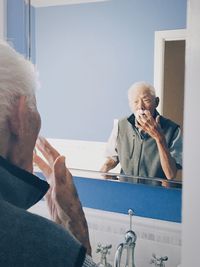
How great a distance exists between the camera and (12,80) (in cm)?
84

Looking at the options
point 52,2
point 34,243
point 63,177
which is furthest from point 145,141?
point 34,243

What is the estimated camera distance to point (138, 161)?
6.08ft

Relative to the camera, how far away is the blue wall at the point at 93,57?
1.79 meters

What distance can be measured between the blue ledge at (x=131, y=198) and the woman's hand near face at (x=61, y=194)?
7 cm

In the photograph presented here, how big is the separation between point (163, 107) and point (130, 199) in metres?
0.46

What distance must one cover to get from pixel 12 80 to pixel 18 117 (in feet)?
0.26

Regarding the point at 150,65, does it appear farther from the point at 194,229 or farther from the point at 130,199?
the point at 194,229

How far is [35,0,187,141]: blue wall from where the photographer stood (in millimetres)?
1793

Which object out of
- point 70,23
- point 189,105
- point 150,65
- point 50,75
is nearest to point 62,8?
point 70,23

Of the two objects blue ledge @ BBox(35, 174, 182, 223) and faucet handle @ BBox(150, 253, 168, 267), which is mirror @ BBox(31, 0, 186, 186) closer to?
blue ledge @ BBox(35, 174, 182, 223)

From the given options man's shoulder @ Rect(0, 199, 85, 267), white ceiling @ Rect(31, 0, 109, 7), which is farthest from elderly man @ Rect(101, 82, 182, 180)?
man's shoulder @ Rect(0, 199, 85, 267)

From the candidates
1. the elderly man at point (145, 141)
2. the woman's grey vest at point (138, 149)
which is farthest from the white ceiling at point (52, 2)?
the woman's grey vest at point (138, 149)

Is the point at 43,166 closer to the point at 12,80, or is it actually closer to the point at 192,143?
the point at 192,143

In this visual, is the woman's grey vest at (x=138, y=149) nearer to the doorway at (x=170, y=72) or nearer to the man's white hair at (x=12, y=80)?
the doorway at (x=170, y=72)
